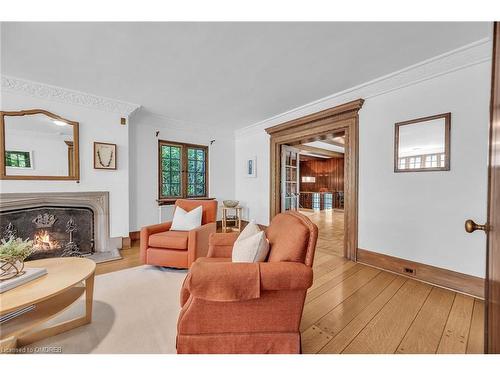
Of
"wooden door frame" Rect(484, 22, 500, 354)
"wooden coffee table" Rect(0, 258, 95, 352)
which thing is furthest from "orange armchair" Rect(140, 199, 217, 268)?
"wooden door frame" Rect(484, 22, 500, 354)

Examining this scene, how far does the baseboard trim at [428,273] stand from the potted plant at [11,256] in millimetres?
3418

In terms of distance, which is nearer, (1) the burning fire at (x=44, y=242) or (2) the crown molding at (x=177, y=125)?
(1) the burning fire at (x=44, y=242)

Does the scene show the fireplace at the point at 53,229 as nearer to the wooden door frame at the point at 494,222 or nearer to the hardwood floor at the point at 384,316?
the hardwood floor at the point at 384,316

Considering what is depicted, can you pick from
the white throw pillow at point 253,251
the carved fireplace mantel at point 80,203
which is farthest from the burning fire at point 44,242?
the white throw pillow at point 253,251

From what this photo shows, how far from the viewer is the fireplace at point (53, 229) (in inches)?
109

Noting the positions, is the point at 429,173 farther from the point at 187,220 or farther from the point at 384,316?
the point at 187,220

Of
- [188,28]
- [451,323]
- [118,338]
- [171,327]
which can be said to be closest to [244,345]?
[171,327]

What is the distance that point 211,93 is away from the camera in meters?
3.13

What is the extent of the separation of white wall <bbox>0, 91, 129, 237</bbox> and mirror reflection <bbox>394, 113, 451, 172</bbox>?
13.2 ft

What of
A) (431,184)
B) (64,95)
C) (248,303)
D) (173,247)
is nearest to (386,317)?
(248,303)

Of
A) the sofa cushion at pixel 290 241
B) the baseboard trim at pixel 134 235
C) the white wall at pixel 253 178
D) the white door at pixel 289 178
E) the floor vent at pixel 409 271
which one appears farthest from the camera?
the white wall at pixel 253 178

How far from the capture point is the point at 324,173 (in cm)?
988

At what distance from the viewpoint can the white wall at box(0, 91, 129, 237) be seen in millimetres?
2803
